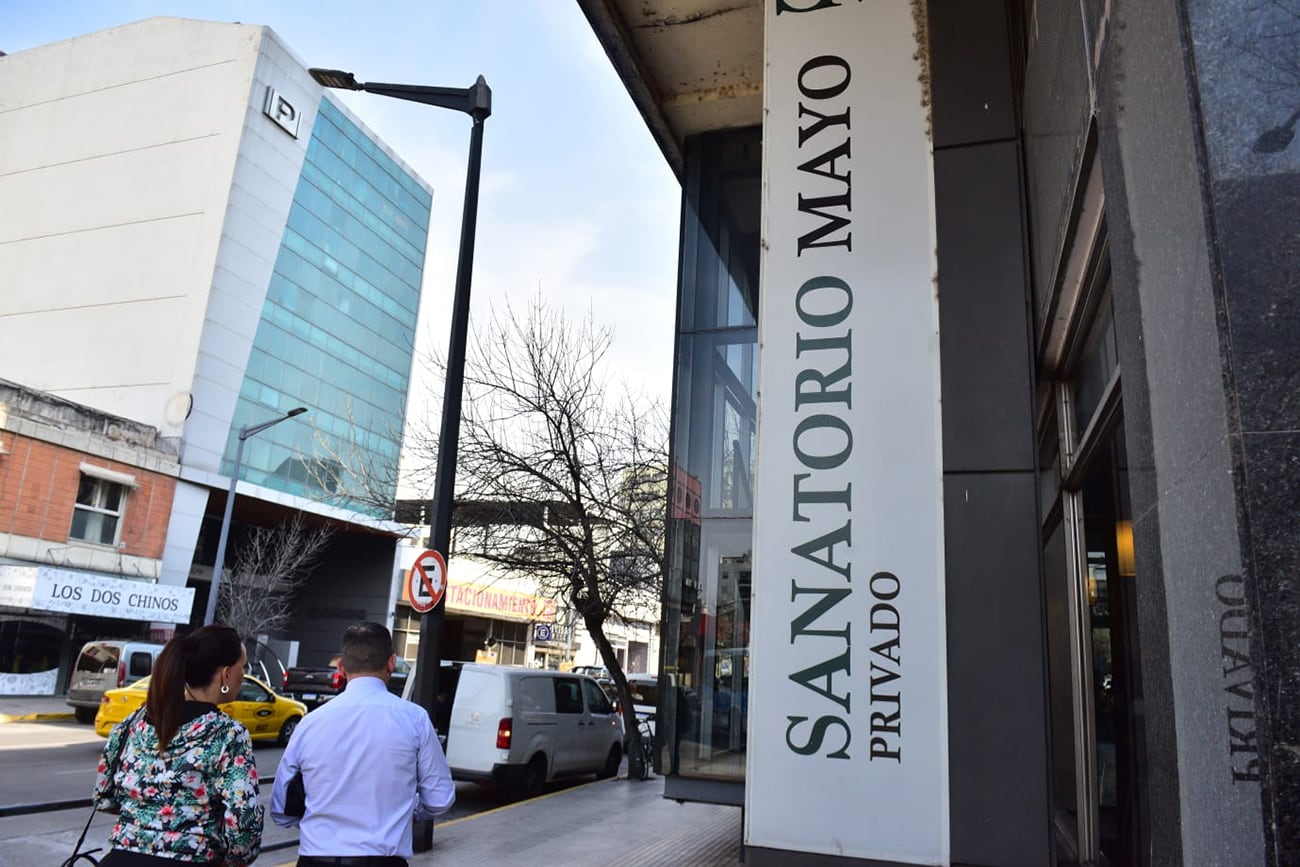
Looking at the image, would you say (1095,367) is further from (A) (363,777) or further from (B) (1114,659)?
(A) (363,777)

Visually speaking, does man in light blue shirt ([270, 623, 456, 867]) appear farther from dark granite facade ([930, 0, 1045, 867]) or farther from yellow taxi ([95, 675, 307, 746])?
yellow taxi ([95, 675, 307, 746])

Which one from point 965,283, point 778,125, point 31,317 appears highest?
point 31,317

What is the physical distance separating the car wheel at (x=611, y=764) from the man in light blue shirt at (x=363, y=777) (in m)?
13.5

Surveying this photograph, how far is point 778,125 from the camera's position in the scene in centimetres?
682

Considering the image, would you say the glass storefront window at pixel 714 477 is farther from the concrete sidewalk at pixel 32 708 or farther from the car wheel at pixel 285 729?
the concrete sidewalk at pixel 32 708

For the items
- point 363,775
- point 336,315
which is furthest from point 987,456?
point 336,315

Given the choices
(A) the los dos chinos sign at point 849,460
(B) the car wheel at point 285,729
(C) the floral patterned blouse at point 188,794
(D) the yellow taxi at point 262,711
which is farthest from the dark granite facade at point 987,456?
(B) the car wheel at point 285,729

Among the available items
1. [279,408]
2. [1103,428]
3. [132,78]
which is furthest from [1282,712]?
[132,78]

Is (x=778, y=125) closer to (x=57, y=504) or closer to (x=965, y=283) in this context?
(x=965, y=283)

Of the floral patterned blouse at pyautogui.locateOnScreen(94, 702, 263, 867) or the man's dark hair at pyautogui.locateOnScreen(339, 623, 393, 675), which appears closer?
the floral patterned blouse at pyautogui.locateOnScreen(94, 702, 263, 867)

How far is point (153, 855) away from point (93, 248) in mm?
42076

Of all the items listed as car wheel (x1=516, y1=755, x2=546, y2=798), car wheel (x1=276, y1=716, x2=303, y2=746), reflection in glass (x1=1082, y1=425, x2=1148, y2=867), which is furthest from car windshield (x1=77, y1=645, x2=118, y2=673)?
reflection in glass (x1=1082, y1=425, x2=1148, y2=867)

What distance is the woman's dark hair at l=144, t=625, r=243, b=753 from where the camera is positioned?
3.16 meters

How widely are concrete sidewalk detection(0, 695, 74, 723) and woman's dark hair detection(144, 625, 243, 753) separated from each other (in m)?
22.5
